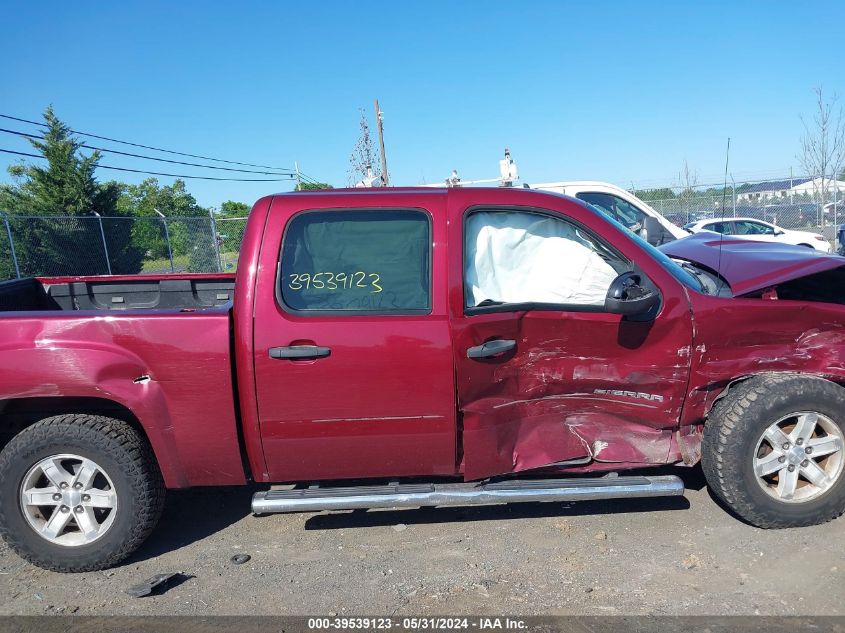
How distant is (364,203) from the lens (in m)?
3.20

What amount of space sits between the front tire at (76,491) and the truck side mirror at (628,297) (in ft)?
8.43

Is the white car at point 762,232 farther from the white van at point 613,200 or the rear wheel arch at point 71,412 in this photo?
the rear wheel arch at point 71,412

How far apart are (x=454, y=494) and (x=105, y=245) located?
1440 centimetres

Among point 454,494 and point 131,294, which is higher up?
point 131,294

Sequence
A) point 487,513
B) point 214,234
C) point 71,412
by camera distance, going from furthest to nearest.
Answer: point 214,234
point 487,513
point 71,412

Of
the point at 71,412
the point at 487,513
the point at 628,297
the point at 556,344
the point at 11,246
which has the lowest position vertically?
the point at 487,513

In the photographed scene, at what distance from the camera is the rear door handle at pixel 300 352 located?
2984 millimetres

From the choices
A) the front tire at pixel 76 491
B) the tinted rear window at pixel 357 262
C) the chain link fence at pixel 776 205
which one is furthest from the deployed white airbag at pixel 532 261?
the chain link fence at pixel 776 205

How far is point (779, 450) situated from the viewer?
323 cm

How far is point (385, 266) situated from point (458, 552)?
1601mm

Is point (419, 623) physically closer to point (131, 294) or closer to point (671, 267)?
point (671, 267)

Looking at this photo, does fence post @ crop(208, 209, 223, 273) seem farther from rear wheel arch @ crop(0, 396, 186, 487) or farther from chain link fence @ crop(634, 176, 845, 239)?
chain link fence @ crop(634, 176, 845, 239)

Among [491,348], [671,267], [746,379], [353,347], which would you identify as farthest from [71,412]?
[746,379]

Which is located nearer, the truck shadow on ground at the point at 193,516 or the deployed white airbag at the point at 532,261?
the deployed white airbag at the point at 532,261
